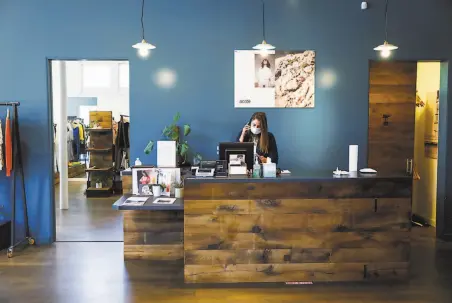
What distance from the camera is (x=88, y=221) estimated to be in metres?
6.90

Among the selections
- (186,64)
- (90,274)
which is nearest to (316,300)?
(90,274)

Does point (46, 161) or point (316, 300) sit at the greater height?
point (46, 161)

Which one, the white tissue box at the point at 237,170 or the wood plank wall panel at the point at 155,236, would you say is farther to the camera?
the wood plank wall panel at the point at 155,236

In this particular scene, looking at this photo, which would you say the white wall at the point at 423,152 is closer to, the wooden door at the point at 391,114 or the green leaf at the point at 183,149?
the wooden door at the point at 391,114

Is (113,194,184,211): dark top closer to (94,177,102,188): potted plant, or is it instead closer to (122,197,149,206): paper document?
(122,197,149,206): paper document

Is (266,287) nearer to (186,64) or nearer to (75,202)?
(186,64)

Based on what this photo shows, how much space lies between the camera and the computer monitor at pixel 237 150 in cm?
440

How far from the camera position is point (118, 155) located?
9.66 metres

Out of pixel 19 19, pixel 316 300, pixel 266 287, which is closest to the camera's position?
pixel 316 300

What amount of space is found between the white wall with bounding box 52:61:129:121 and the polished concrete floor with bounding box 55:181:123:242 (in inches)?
136

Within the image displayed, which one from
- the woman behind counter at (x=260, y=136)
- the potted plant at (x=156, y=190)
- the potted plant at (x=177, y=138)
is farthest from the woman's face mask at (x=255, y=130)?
the potted plant at (x=156, y=190)

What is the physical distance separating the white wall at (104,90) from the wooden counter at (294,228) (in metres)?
8.08

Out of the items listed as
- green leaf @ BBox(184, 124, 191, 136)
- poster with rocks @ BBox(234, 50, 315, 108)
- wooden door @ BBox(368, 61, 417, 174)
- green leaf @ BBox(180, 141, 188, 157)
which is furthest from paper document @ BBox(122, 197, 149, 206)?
wooden door @ BBox(368, 61, 417, 174)

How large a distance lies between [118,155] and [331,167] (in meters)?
5.35
